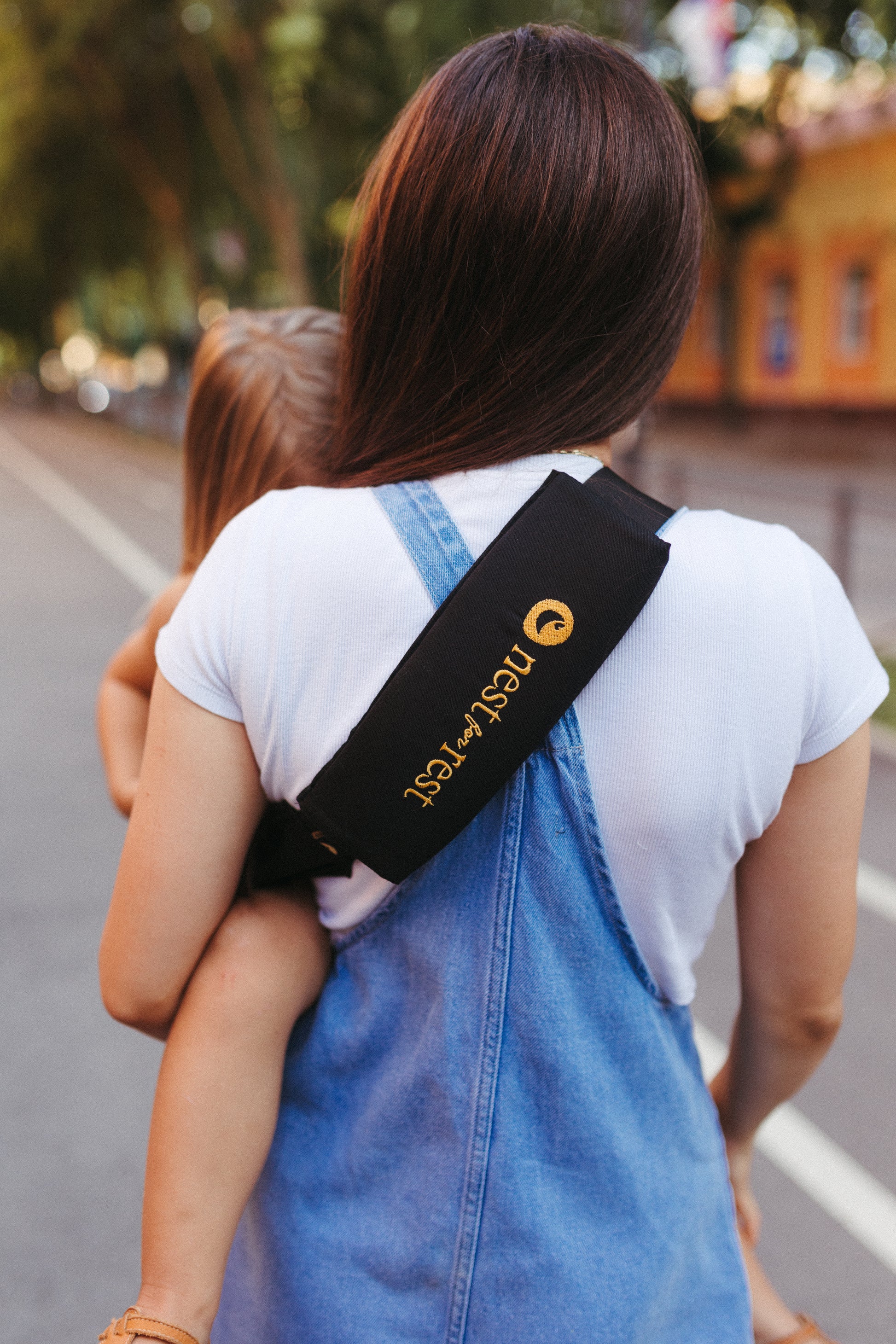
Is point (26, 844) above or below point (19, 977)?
below

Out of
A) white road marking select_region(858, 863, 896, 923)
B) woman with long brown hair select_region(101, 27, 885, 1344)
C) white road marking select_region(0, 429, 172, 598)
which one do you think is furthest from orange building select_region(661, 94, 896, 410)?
woman with long brown hair select_region(101, 27, 885, 1344)

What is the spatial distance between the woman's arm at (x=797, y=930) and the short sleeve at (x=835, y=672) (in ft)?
0.07

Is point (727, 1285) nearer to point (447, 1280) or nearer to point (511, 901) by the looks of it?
point (447, 1280)

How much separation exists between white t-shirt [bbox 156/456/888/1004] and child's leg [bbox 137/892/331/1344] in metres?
0.20

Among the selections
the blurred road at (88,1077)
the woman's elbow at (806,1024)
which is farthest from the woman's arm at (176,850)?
the blurred road at (88,1077)

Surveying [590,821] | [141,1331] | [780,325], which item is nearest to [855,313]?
[780,325]

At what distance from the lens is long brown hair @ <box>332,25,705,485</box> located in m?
1.00

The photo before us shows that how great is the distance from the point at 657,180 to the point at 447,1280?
3.06ft

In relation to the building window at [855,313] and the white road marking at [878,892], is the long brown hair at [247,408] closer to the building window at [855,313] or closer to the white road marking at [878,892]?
the white road marking at [878,892]

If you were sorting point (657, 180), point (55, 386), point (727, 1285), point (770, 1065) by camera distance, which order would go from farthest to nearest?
point (55, 386)
point (770, 1065)
point (727, 1285)
point (657, 180)

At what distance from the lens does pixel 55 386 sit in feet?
180

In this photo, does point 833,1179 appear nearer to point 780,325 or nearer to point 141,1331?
point 141,1331

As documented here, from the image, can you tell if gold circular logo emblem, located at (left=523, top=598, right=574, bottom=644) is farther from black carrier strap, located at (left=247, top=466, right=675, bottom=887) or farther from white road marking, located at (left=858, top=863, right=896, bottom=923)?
white road marking, located at (left=858, top=863, right=896, bottom=923)

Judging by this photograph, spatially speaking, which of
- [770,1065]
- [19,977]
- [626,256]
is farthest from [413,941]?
[19,977]
